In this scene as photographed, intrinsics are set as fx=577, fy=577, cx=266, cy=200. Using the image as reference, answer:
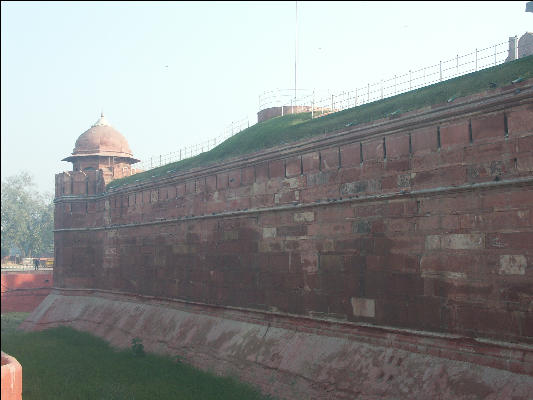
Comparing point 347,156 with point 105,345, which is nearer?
point 347,156

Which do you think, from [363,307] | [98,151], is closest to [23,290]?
[98,151]

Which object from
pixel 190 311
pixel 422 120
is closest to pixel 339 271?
pixel 422 120

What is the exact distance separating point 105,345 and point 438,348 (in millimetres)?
10437

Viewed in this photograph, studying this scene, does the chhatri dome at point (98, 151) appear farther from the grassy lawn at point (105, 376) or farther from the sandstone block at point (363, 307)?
the sandstone block at point (363, 307)

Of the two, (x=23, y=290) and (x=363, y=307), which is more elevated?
(x=363, y=307)

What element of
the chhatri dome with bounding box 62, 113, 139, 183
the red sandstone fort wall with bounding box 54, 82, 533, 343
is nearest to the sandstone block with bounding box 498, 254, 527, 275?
the red sandstone fort wall with bounding box 54, 82, 533, 343

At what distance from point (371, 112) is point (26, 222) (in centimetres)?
5092

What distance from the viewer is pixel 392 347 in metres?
8.73

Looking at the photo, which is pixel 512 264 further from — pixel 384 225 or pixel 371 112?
pixel 371 112

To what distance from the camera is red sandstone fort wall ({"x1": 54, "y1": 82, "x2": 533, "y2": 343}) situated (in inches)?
296

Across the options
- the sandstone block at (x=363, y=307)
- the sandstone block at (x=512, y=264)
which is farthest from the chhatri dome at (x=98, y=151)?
the sandstone block at (x=512, y=264)

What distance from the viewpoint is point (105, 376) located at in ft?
37.4

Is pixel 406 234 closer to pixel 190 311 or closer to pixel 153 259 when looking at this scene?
pixel 190 311

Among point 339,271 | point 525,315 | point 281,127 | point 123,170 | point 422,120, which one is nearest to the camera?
point 525,315
